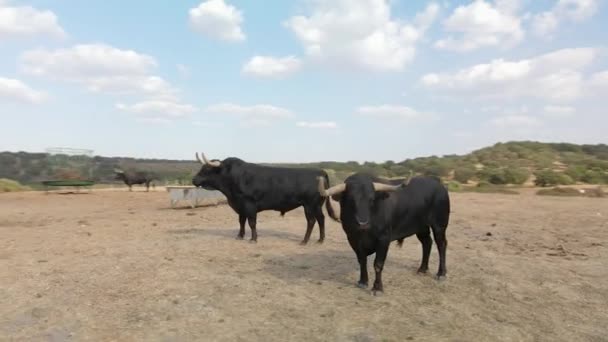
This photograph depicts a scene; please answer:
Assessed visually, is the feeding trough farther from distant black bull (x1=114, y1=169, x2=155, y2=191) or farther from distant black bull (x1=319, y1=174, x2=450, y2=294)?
distant black bull (x1=319, y1=174, x2=450, y2=294)

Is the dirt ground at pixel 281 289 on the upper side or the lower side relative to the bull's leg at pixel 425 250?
lower

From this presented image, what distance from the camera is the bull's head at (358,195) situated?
6.85 m

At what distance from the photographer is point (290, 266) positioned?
352 inches

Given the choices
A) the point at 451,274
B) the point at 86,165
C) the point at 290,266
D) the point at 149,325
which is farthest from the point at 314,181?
the point at 86,165

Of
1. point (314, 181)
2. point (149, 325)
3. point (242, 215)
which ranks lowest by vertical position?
point (149, 325)

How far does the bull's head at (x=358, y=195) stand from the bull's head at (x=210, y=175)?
17.4 ft

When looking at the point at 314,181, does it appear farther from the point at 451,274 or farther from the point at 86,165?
the point at 86,165

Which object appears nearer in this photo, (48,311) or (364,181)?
(48,311)

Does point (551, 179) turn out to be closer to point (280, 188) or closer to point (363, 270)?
point (280, 188)

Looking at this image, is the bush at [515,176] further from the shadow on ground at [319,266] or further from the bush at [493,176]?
the shadow on ground at [319,266]

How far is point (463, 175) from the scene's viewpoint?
3678 cm

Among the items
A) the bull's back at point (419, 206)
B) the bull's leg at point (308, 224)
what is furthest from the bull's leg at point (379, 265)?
the bull's leg at point (308, 224)

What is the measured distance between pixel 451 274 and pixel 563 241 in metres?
5.49

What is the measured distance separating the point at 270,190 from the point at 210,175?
1.66 meters
